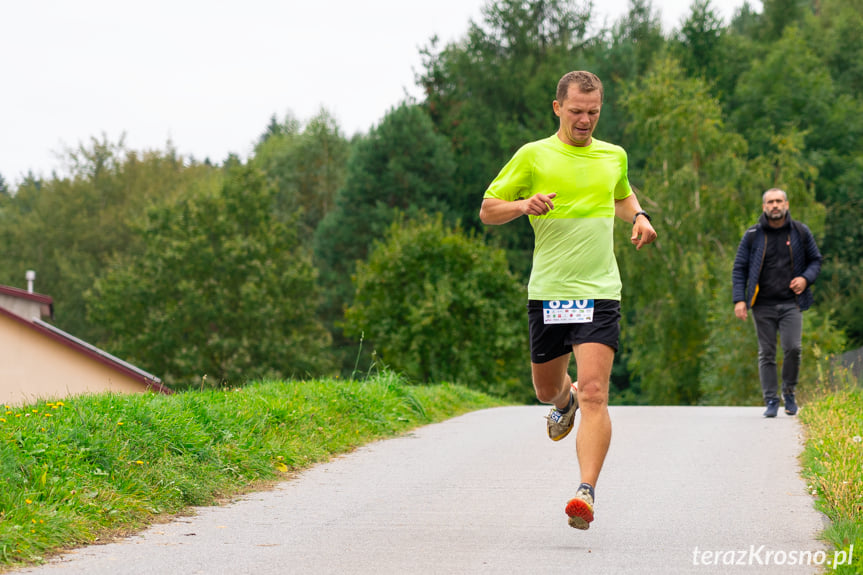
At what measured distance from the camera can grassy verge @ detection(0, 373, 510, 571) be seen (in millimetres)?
5082

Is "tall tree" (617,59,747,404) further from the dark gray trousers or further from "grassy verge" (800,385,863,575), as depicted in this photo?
"grassy verge" (800,385,863,575)

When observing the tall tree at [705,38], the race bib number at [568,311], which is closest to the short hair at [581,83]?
the race bib number at [568,311]

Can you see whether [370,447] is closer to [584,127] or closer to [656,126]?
[584,127]

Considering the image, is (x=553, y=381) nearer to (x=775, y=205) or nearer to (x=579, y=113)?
(x=579, y=113)

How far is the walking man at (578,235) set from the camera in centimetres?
554

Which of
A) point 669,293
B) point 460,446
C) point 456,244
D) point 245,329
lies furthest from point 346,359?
point 460,446

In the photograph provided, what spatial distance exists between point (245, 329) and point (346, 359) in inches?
215

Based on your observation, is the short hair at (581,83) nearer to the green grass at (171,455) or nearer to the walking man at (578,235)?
the walking man at (578,235)

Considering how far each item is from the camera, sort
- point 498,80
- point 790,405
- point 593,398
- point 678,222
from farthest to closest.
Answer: point 498,80, point 678,222, point 790,405, point 593,398

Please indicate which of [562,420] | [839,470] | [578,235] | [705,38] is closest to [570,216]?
[578,235]

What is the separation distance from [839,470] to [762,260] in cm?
541

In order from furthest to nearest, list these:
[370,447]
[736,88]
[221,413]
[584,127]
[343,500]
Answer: [736,88], [370,447], [221,413], [343,500], [584,127]

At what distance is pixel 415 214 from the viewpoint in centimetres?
4684

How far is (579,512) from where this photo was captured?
5047mm
